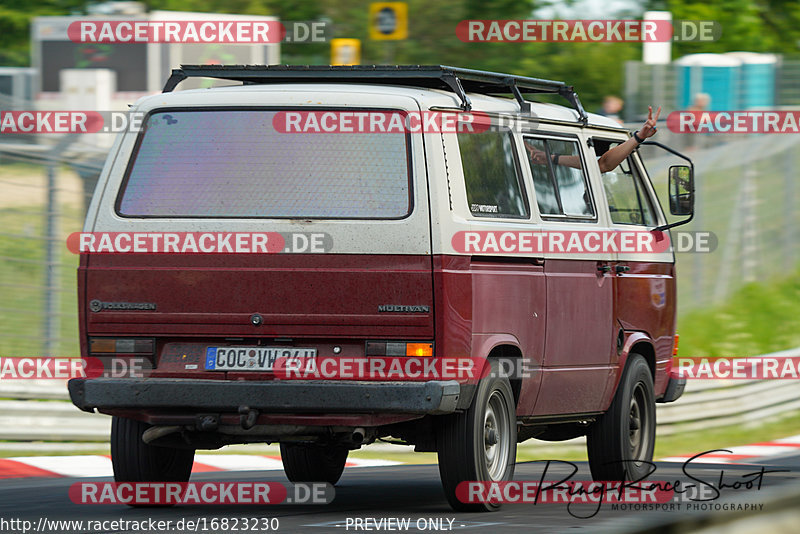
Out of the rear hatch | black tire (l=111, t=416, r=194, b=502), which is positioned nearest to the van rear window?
the rear hatch

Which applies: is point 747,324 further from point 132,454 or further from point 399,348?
point 399,348

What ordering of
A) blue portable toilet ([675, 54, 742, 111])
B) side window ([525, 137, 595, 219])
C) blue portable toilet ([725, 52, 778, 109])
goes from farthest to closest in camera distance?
blue portable toilet ([725, 52, 778, 109])
blue portable toilet ([675, 54, 742, 111])
side window ([525, 137, 595, 219])

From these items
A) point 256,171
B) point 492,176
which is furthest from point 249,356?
point 492,176

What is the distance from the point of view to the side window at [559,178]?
367 inches

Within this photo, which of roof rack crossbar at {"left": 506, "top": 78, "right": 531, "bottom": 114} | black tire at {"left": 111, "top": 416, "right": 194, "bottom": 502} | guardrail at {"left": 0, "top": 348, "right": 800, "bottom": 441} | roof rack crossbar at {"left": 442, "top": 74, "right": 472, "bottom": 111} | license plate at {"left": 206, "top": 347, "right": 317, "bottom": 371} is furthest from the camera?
guardrail at {"left": 0, "top": 348, "right": 800, "bottom": 441}

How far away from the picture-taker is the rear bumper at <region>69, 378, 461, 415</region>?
7879mm

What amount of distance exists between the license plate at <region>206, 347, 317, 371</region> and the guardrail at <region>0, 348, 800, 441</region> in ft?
16.6

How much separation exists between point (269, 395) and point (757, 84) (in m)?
14.2

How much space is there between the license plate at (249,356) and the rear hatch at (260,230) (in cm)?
4

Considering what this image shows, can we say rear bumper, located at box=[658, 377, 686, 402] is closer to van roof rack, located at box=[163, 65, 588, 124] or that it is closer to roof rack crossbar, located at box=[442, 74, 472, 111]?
van roof rack, located at box=[163, 65, 588, 124]

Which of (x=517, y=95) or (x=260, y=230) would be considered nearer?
(x=260, y=230)

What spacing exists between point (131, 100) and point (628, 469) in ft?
48.8

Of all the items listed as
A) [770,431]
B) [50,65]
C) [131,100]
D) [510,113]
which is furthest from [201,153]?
[50,65]

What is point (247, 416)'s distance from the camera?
26.4ft
